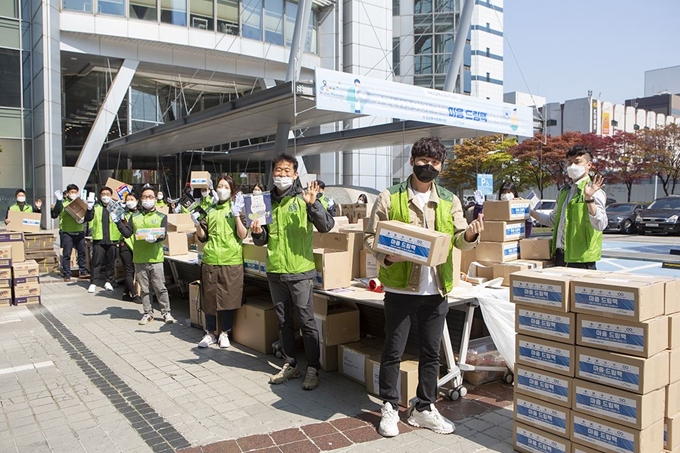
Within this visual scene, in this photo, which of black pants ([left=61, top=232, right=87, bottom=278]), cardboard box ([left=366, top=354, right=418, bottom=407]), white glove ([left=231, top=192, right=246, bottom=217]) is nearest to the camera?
cardboard box ([left=366, top=354, right=418, bottom=407])

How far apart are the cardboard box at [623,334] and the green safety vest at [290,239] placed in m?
2.44

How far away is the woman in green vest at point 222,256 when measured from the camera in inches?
238

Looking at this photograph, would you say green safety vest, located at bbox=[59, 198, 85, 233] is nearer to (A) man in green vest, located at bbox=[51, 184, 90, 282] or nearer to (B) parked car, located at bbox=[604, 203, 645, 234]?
(A) man in green vest, located at bbox=[51, 184, 90, 282]

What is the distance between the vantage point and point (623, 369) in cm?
307

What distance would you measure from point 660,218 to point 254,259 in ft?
69.1

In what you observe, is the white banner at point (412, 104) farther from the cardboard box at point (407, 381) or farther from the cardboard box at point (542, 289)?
the cardboard box at point (542, 289)

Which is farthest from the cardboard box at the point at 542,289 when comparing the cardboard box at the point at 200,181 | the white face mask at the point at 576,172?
the cardboard box at the point at 200,181

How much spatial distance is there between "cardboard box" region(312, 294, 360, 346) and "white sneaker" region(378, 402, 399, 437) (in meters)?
1.44

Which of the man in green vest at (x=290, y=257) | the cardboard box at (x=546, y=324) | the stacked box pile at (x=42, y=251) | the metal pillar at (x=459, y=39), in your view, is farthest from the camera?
the metal pillar at (x=459, y=39)

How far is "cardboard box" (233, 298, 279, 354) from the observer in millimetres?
5988

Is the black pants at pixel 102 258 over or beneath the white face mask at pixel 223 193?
beneath

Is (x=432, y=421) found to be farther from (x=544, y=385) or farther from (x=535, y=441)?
(x=544, y=385)

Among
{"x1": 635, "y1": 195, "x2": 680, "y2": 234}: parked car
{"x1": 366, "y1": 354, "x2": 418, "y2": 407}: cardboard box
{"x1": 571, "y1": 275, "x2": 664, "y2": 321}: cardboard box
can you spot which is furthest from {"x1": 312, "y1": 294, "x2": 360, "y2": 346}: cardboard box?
{"x1": 635, "y1": 195, "x2": 680, "y2": 234}: parked car

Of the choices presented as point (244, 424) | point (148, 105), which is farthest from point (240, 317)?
point (148, 105)
